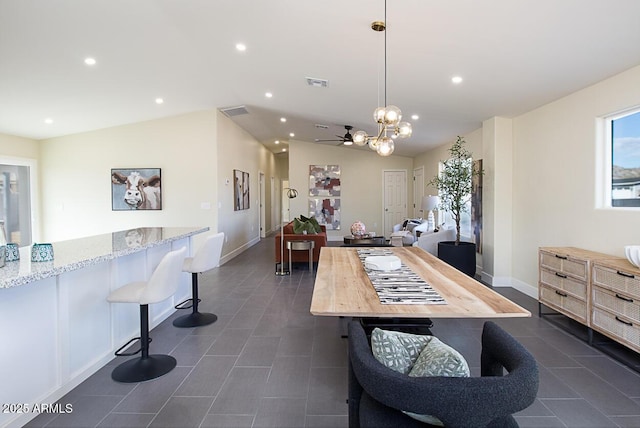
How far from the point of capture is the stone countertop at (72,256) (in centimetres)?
173

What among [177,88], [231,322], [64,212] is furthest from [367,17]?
[64,212]

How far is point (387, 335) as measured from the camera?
1.44m

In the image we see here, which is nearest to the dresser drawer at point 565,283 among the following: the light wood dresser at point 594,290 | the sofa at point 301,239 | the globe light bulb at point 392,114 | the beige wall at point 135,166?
the light wood dresser at point 594,290

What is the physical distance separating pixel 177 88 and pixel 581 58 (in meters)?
5.06

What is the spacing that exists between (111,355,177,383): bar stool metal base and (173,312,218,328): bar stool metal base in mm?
769

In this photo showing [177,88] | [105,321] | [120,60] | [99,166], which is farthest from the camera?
[99,166]

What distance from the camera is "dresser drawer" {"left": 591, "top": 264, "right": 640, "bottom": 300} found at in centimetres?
251

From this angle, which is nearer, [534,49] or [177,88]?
[534,49]

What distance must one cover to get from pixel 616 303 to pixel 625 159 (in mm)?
1422

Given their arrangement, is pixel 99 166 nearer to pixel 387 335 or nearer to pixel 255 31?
pixel 255 31

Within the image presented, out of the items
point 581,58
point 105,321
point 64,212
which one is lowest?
point 105,321

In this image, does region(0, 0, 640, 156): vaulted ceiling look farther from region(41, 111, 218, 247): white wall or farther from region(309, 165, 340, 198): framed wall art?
region(309, 165, 340, 198): framed wall art

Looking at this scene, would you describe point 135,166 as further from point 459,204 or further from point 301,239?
point 459,204

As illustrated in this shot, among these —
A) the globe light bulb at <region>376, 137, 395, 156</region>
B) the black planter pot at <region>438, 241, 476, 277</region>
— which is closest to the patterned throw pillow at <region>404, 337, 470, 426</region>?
the globe light bulb at <region>376, 137, 395, 156</region>
